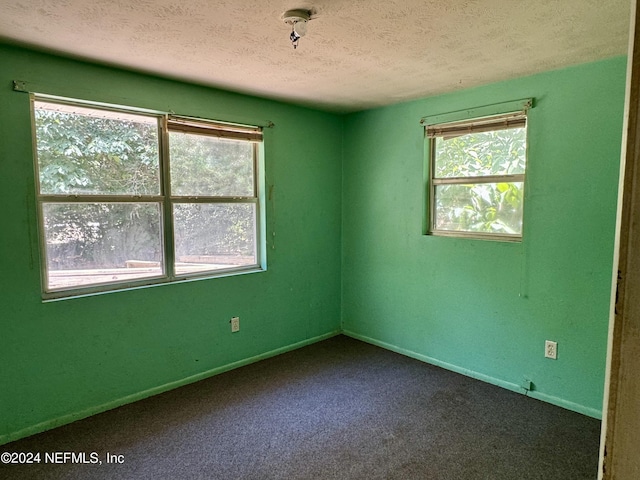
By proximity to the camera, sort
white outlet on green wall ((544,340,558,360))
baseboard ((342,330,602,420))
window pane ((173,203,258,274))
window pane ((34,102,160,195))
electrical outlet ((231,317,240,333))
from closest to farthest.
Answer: window pane ((34,102,160,195)) < baseboard ((342,330,602,420)) < white outlet on green wall ((544,340,558,360)) < window pane ((173,203,258,274)) < electrical outlet ((231,317,240,333))

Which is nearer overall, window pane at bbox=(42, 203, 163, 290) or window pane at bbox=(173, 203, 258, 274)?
window pane at bbox=(42, 203, 163, 290)

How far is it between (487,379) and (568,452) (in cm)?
88

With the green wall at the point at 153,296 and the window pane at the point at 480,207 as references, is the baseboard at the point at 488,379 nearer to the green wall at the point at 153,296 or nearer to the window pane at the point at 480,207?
the green wall at the point at 153,296

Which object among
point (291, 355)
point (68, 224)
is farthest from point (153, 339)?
point (291, 355)

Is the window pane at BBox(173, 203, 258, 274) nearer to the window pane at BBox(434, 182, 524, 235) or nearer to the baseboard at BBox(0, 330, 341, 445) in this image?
the baseboard at BBox(0, 330, 341, 445)

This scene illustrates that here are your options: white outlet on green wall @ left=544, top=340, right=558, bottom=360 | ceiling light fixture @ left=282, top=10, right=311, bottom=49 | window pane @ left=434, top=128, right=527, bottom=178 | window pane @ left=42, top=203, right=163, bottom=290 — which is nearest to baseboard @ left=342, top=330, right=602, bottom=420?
white outlet on green wall @ left=544, top=340, right=558, bottom=360

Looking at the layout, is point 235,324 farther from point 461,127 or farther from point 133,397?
point 461,127

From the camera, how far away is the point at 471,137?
3.12 m

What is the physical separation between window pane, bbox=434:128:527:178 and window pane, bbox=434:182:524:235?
0.38 feet

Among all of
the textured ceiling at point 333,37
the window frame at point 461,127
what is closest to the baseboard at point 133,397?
the window frame at point 461,127

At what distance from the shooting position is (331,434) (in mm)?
2385

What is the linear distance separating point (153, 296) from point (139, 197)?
2.34ft

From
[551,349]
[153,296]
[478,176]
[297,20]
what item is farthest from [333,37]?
[551,349]

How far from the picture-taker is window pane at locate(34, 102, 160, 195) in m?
2.41
